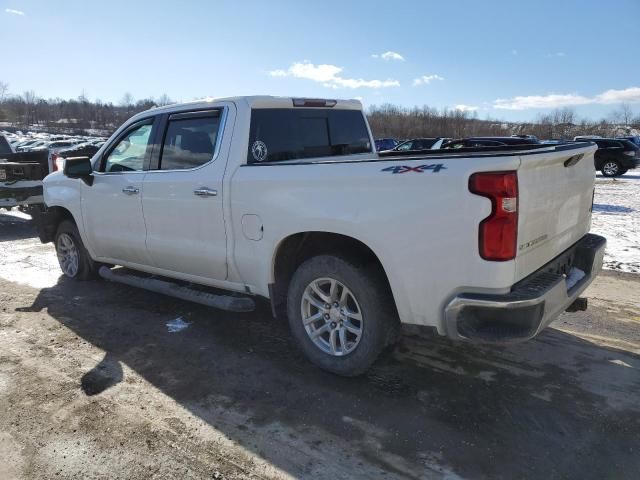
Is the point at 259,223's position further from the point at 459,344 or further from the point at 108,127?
the point at 108,127

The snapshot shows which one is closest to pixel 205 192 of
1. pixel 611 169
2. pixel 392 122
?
pixel 611 169

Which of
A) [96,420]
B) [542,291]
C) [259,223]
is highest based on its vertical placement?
[259,223]

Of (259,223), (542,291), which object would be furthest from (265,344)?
(542,291)

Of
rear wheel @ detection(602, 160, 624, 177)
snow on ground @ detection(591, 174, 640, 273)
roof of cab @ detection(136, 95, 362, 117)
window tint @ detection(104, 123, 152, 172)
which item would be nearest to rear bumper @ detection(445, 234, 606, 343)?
roof of cab @ detection(136, 95, 362, 117)

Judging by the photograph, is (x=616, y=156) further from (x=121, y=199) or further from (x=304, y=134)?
(x=121, y=199)

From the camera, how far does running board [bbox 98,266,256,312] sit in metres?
4.05

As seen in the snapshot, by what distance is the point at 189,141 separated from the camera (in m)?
4.37

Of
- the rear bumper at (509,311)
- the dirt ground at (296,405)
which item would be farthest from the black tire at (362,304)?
the rear bumper at (509,311)

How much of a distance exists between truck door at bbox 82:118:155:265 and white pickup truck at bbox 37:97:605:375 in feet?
0.07

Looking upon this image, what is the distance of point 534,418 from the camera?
306cm

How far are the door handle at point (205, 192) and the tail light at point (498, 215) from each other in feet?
6.90

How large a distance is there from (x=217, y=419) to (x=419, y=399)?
1.32m

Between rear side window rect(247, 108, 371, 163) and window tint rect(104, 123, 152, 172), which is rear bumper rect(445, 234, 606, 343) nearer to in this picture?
rear side window rect(247, 108, 371, 163)

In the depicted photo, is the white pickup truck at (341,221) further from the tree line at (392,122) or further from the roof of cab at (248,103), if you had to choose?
the tree line at (392,122)
